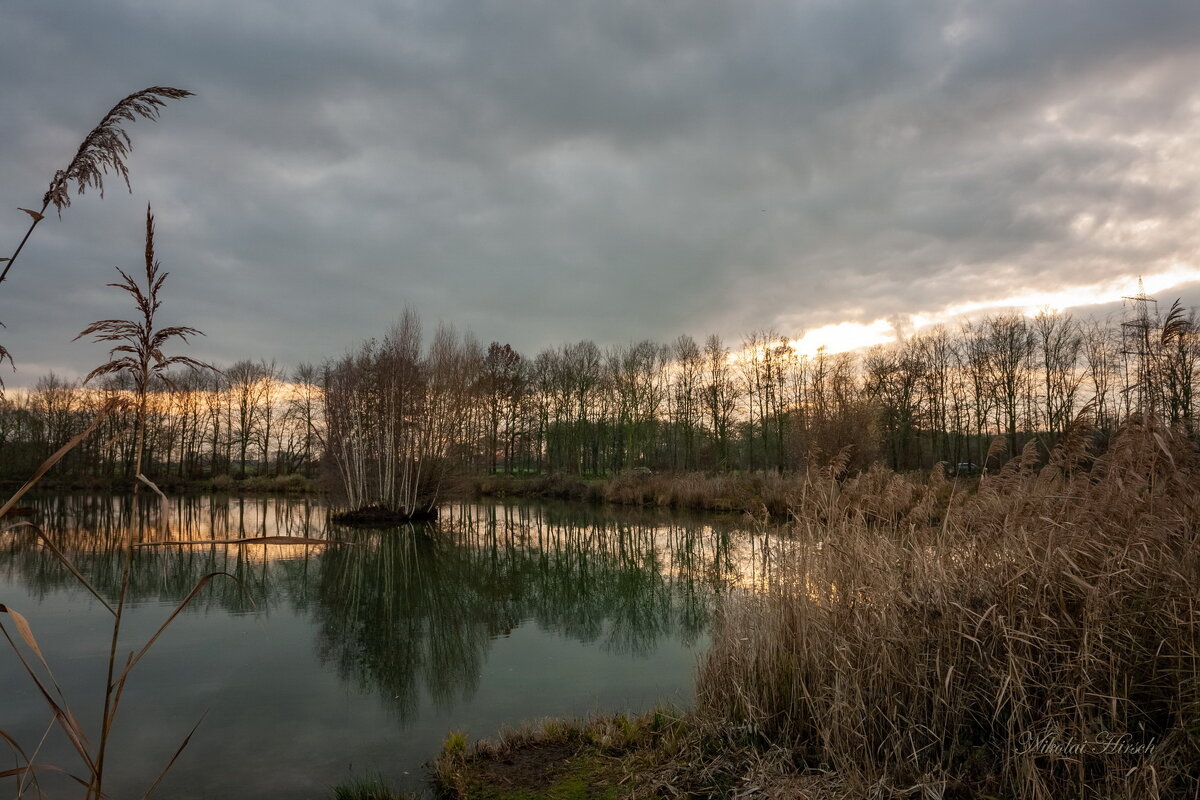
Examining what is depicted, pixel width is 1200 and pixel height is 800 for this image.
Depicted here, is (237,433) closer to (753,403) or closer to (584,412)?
(584,412)

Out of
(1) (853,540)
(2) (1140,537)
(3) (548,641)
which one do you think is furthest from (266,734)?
(2) (1140,537)

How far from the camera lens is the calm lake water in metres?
5.90

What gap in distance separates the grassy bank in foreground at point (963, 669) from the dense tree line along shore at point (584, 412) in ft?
46.5

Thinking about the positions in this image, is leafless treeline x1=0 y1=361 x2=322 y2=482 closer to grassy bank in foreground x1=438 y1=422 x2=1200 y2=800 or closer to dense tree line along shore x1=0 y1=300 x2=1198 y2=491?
dense tree line along shore x1=0 y1=300 x2=1198 y2=491

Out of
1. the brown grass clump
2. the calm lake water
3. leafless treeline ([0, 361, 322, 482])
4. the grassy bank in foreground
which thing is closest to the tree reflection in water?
the calm lake water

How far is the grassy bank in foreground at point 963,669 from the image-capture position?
3.55 m

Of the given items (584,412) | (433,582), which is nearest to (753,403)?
(584,412)

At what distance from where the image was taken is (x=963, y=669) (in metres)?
4.02

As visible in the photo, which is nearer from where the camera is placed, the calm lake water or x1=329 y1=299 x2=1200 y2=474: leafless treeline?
the calm lake water

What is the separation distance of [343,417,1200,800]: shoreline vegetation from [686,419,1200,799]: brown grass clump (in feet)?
0.05

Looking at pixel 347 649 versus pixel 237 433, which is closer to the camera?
pixel 347 649

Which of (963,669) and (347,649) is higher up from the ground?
(963,669)

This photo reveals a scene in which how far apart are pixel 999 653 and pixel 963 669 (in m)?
0.24

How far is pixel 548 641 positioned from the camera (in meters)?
9.47
